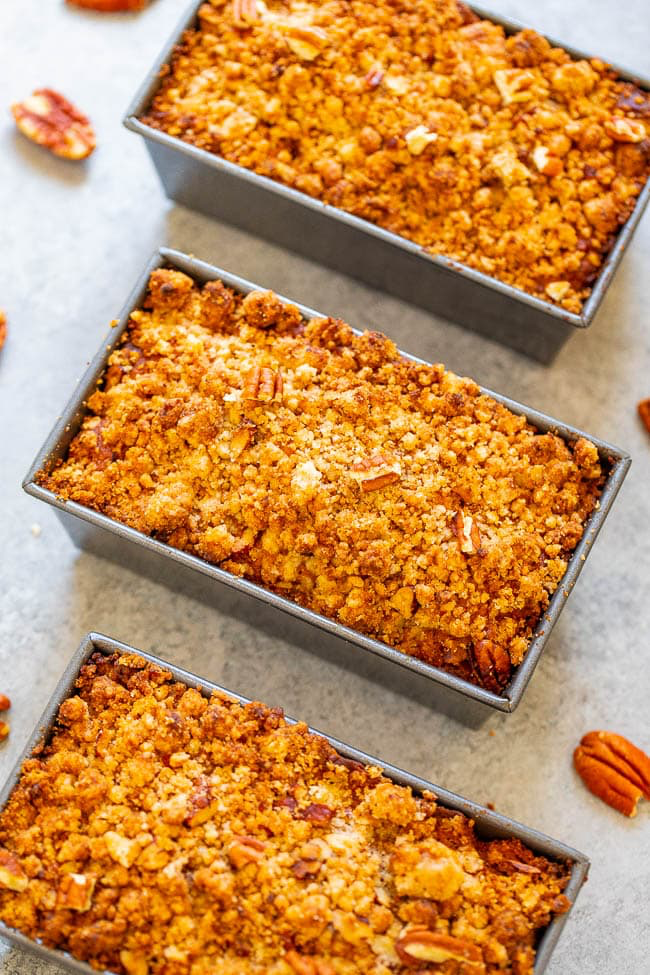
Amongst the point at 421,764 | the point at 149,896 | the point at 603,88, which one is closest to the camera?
the point at 149,896

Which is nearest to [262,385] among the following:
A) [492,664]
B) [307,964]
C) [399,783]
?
[492,664]

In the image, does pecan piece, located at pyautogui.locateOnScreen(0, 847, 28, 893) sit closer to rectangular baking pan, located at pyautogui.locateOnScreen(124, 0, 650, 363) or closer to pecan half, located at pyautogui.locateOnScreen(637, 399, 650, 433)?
rectangular baking pan, located at pyautogui.locateOnScreen(124, 0, 650, 363)

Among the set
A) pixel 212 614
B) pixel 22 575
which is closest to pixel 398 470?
pixel 212 614

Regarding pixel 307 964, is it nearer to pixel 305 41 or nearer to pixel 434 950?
pixel 434 950

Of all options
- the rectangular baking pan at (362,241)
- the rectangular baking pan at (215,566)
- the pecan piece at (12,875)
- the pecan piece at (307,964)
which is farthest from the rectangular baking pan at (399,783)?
the rectangular baking pan at (362,241)

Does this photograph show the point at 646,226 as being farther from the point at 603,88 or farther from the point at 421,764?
the point at 421,764

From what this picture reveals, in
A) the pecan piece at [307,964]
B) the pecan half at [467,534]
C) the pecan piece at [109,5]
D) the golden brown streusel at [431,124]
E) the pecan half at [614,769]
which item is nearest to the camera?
the pecan piece at [307,964]

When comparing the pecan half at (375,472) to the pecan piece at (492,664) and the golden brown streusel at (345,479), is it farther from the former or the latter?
the pecan piece at (492,664)

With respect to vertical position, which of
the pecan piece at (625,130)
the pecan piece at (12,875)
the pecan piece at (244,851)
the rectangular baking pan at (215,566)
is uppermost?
the pecan piece at (625,130)
